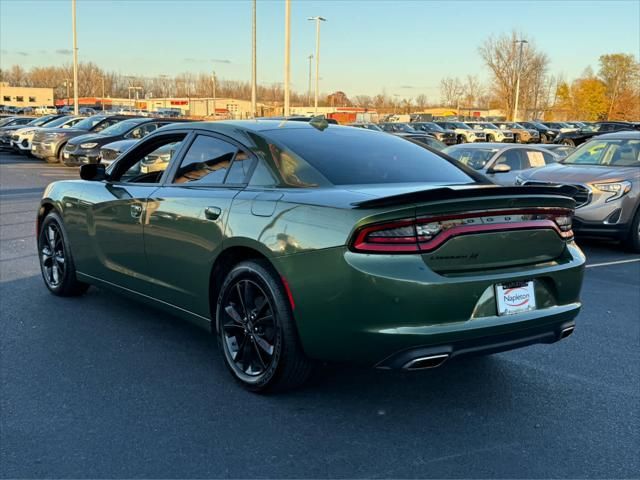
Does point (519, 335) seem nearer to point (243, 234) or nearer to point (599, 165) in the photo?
point (243, 234)

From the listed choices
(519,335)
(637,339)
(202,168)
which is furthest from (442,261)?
(637,339)

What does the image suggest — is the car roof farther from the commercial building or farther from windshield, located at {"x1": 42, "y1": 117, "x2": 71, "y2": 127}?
the commercial building

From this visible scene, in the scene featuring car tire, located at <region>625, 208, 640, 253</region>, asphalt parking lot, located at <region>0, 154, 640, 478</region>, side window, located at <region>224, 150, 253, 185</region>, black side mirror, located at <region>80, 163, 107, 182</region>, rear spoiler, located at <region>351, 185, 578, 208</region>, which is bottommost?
asphalt parking lot, located at <region>0, 154, 640, 478</region>

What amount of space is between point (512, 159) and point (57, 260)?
352 inches

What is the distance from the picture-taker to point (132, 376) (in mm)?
4020

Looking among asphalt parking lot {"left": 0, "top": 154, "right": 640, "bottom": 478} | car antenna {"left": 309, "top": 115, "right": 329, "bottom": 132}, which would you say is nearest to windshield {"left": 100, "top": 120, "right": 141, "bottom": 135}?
asphalt parking lot {"left": 0, "top": 154, "right": 640, "bottom": 478}

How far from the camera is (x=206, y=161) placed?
4.43 metres

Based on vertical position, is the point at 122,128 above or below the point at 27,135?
above

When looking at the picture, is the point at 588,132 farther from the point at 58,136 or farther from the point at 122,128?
the point at 58,136

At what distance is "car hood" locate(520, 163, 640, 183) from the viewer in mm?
8922

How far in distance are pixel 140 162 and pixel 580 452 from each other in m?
4.12

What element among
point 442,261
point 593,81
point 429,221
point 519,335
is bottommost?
point 519,335

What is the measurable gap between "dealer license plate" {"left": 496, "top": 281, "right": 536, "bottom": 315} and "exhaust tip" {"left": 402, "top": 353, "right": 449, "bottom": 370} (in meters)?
0.41

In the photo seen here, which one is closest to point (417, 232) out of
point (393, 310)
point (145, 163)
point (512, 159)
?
point (393, 310)
